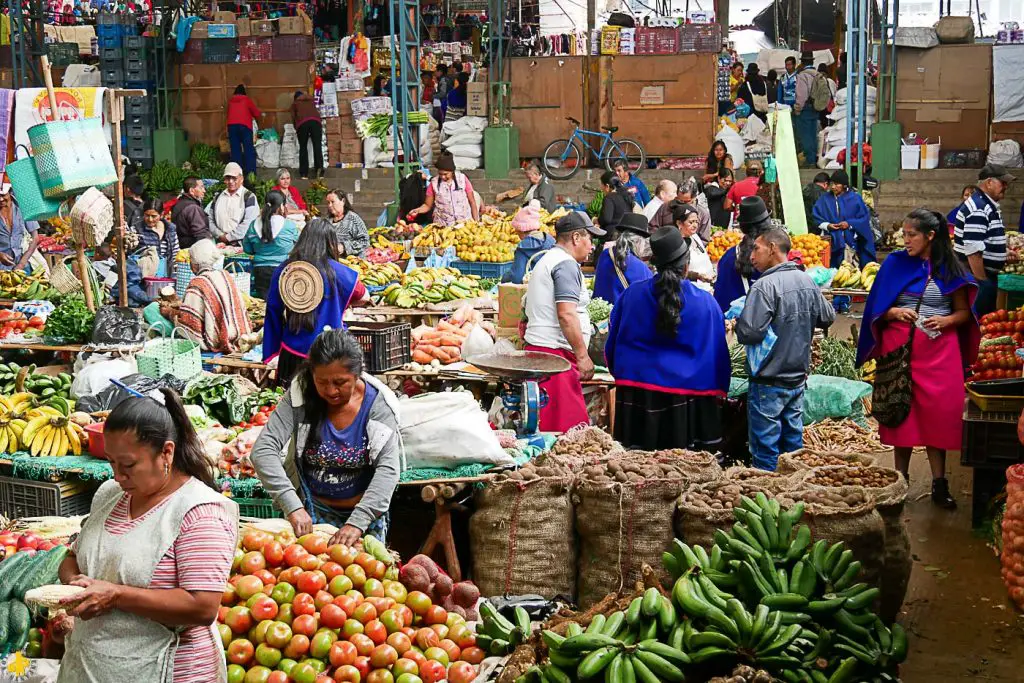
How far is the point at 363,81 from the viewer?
68.1 ft

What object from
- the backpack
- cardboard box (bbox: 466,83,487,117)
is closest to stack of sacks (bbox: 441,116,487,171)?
cardboard box (bbox: 466,83,487,117)

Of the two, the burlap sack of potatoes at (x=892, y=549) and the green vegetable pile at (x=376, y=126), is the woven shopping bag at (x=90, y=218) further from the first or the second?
the green vegetable pile at (x=376, y=126)

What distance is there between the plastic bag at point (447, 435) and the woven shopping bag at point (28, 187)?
10.3ft

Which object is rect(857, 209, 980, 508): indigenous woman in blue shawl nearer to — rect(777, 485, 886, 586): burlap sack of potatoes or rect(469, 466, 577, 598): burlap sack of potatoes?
rect(777, 485, 886, 586): burlap sack of potatoes

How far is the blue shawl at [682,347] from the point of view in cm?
673

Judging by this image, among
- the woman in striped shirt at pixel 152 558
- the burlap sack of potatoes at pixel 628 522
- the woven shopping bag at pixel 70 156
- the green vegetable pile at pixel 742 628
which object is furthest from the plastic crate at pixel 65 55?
the woman in striped shirt at pixel 152 558

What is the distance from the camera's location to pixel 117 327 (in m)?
8.21

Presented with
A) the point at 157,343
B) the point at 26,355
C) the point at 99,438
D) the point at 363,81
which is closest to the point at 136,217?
the point at 26,355

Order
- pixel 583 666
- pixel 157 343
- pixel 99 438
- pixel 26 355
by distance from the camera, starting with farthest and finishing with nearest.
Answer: pixel 26 355, pixel 157 343, pixel 99 438, pixel 583 666

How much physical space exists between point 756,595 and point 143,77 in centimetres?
1992

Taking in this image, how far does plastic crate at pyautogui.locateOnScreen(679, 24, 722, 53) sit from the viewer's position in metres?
20.6

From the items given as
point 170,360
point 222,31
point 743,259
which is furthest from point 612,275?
point 222,31

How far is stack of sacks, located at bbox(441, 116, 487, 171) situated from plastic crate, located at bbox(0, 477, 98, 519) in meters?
15.0

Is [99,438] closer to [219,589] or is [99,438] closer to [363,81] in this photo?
[219,589]
